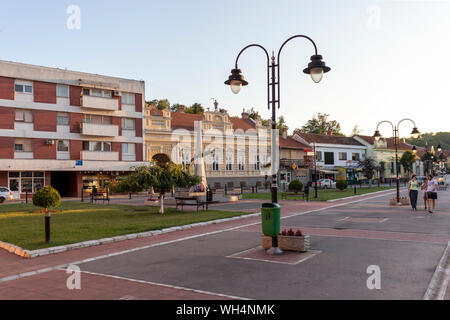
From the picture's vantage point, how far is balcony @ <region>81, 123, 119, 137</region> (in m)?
37.6

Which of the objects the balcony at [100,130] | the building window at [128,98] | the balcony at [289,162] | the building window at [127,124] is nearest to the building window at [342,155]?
the balcony at [289,162]

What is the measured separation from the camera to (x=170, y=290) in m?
6.34

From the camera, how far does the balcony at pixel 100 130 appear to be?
37.6 metres

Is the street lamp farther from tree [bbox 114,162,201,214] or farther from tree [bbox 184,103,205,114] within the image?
tree [bbox 184,103,205,114]

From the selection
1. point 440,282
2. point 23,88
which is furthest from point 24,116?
point 440,282

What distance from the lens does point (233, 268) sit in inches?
304

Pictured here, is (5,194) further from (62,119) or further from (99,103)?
(99,103)

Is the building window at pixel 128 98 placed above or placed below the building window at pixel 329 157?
above

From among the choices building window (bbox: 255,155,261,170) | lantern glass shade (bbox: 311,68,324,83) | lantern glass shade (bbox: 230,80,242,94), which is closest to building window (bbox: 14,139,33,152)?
building window (bbox: 255,155,261,170)

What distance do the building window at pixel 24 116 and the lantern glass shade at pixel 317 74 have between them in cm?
3231

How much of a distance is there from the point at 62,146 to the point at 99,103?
5.59 m

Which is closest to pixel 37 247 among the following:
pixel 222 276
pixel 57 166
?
pixel 222 276

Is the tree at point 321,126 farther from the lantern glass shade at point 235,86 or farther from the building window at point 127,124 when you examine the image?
the lantern glass shade at point 235,86

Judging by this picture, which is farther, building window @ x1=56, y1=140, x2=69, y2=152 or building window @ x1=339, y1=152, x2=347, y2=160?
building window @ x1=339, y1=152, x2=347, y2=160
